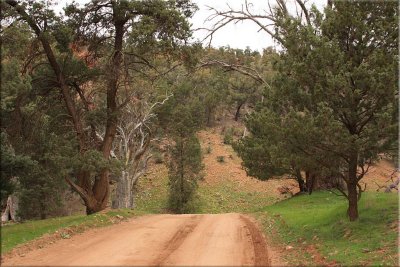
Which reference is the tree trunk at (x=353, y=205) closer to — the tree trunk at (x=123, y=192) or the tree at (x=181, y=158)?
the tree trunk at (x=123, y=192)

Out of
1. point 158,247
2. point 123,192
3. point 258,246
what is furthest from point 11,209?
point 258,246

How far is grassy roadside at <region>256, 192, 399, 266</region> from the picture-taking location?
10047 millimetres

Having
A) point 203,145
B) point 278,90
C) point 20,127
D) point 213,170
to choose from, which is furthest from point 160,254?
point 203,145

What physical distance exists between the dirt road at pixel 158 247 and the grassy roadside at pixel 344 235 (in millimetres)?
970

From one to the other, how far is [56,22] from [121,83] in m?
4.43

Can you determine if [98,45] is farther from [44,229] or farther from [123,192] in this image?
[123,192]

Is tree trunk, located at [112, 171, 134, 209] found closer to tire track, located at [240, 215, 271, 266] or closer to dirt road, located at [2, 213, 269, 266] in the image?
dirt road, located at [2, 213, 269, 266]

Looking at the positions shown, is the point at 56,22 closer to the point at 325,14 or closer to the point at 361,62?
the point at 325,14

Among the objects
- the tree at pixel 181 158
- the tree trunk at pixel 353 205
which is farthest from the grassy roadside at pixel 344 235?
the tree at pixel 181 158

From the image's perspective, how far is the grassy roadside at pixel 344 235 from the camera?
33.0 feet

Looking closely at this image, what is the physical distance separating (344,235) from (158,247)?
504cm

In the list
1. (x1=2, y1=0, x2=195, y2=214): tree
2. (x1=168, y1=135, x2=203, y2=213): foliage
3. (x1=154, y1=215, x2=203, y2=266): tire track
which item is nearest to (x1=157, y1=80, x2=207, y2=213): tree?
(x1=168, y1=135, x2=203, y2=213): foliage

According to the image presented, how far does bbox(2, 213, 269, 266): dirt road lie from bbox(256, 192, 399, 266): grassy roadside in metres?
0.97

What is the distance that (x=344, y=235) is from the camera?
12164mm
